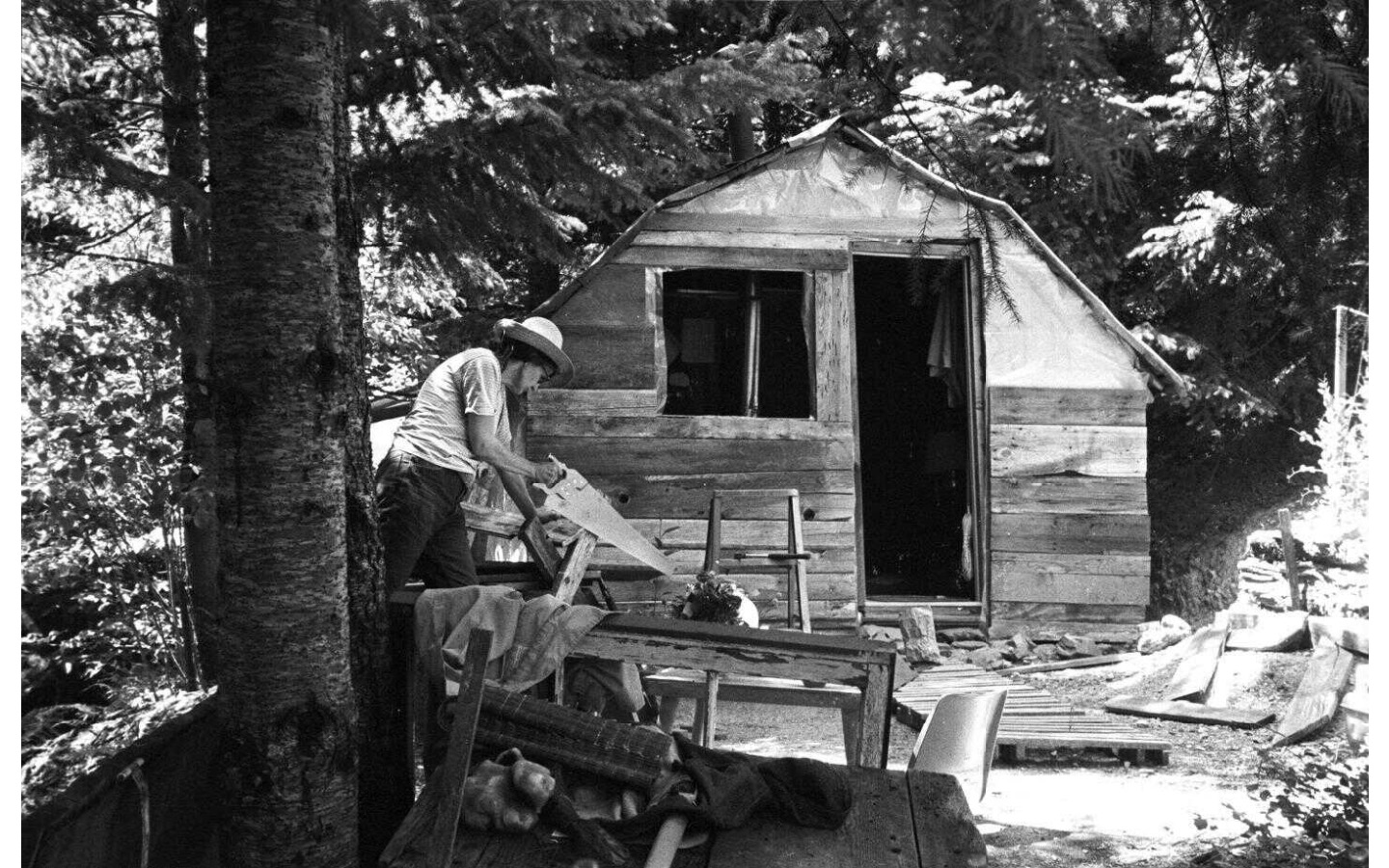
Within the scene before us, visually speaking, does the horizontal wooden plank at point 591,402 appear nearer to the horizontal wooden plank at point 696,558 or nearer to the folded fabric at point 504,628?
the horizontal wooden plank at point 696,558

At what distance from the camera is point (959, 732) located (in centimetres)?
536

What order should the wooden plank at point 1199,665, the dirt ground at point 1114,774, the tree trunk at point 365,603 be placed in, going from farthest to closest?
the wooden plank at point 1199,665
the dirt ground at point 1114,774
the tree trunk at point 365,603

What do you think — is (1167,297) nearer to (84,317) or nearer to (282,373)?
(84,317)

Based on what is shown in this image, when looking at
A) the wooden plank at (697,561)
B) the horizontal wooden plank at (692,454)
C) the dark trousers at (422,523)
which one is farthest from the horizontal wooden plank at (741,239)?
the dark trousers at (422,523)

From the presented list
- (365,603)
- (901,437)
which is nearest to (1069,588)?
(901,437)

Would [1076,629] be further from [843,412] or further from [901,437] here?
[901,437]

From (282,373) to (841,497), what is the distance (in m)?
6.86

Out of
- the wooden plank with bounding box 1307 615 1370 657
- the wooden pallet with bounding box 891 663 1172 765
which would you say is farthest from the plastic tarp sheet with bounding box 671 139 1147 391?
the wooden pallet with bounding box 891 663 1172 765

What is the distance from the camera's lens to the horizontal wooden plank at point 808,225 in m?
9.66

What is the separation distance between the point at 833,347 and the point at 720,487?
1.42 metres

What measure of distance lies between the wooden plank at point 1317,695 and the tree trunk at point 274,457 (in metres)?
6.37

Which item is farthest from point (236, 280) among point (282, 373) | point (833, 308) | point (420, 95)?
point (833, 308)
